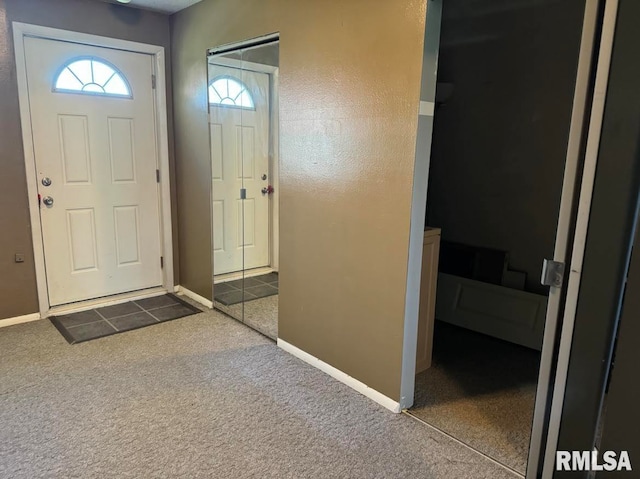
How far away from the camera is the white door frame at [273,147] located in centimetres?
287

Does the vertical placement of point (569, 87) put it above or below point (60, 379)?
above

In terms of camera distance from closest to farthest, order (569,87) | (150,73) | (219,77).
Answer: (569,87) < (219,77) < (150,73)

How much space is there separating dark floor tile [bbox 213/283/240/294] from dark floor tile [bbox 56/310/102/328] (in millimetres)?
901

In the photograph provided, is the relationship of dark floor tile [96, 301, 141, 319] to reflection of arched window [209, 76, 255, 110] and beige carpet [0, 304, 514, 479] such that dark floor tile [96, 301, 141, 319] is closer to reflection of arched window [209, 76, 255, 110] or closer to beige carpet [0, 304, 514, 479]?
beige carpet [0, 304, 514, 479]

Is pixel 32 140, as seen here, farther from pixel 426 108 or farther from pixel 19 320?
pixel 426 108

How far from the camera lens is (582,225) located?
139 centimetres

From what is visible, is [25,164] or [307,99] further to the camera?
[25,164]

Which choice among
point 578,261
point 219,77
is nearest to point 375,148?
point 578,261

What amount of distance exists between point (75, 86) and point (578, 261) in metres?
3.53

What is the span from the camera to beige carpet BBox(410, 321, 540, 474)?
6.70ft

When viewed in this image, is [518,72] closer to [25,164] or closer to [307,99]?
[307,99]

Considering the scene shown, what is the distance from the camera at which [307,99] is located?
2.53 meters

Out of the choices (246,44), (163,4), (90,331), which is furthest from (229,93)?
(90,331)

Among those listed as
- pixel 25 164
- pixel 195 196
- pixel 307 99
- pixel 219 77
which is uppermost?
pixel 219 77
